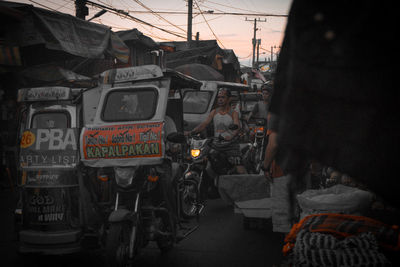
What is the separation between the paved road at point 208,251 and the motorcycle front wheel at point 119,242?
2.50ft

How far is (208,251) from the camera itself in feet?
16.6

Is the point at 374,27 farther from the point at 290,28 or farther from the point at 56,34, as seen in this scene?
the point at 56,34

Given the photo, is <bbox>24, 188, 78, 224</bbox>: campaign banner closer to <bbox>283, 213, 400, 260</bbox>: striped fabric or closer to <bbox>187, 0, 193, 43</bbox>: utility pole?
<bbox>283, 213, 400, 260</bbox>: striped fabric

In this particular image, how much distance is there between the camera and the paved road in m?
4.63

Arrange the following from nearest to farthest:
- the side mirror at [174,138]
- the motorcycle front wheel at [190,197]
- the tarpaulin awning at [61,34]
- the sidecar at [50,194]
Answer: the sidecar at [50,194]
the side mirror at [174,138]
the motorcycle front wheel at [190,197]
the tarpaulin awning at [61,34]

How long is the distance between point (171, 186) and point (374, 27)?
13.0 ft

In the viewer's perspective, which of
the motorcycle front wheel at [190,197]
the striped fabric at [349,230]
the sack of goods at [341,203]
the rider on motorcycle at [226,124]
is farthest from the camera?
the rider on motorcycle at [226,124]

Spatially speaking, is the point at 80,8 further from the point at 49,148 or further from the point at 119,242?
the point at 119,242

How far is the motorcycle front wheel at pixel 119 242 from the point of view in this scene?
146 inches

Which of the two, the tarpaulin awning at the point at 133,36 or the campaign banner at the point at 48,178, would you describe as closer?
the campaign banner at the point at 48,178

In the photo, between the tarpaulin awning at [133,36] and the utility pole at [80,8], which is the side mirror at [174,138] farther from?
the tarpaulin awning at [133,36]

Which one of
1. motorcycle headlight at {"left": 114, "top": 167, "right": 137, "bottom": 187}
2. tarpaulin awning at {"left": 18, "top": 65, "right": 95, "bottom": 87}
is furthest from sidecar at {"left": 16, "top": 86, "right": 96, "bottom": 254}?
tarpaulin awning at {"left": 18, "top": 65, "right": 95, "bottom": 87}

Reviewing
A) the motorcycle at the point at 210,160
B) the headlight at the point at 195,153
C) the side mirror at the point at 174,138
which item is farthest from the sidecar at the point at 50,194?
the headlight at the point at 195,153

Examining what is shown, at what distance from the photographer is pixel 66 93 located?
4863mm
